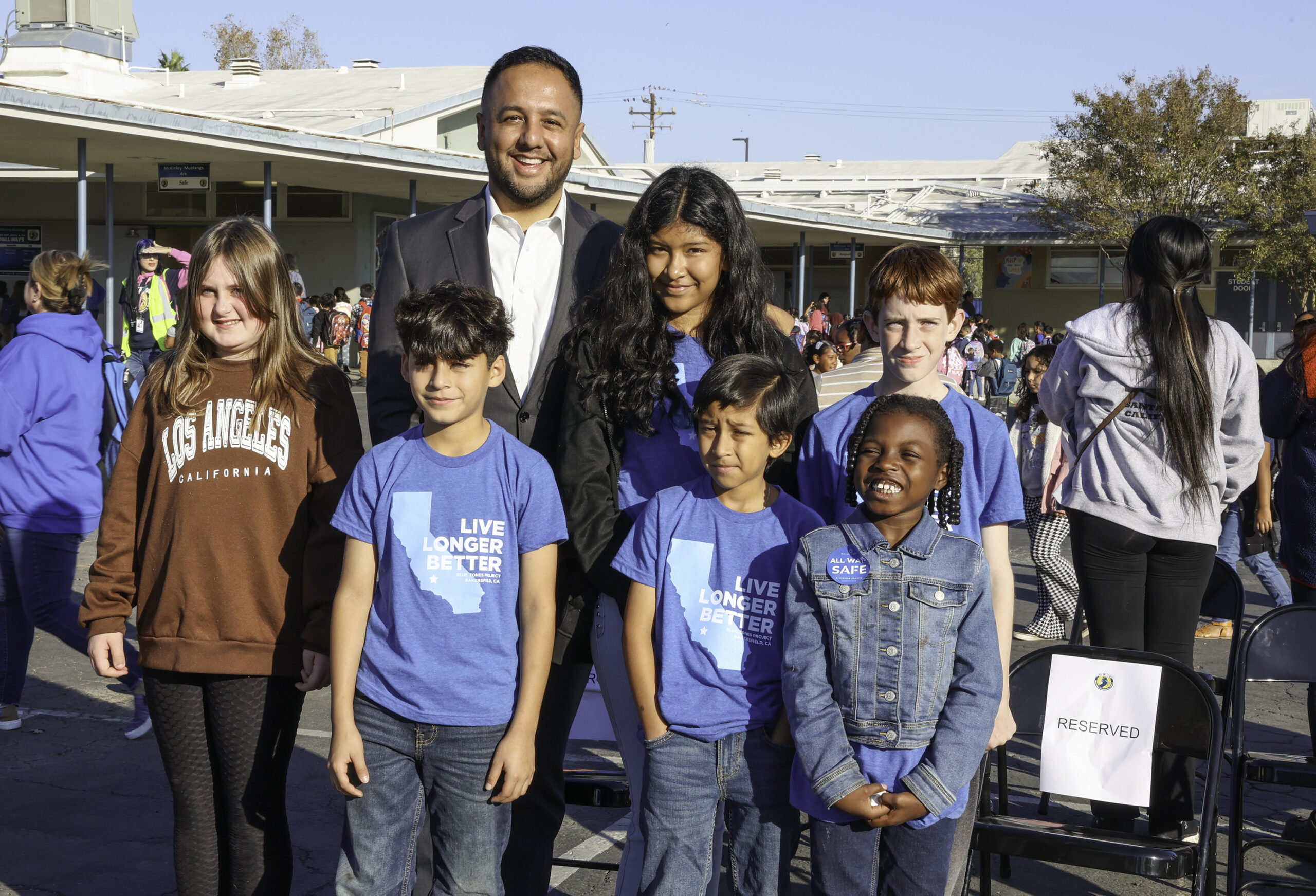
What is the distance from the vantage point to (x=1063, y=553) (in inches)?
379

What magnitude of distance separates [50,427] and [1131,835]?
4.40 metres

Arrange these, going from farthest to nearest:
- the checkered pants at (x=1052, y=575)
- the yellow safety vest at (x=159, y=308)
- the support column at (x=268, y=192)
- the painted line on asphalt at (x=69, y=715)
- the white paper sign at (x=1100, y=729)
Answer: the support column at (x=268, y=192), the yellow safety vest at (x=159, y=308), the checkered pants at (x=1052, y=575), the painted line on asphalt at (x=69, y=715), the white paper sign at (x=1100, y=729)

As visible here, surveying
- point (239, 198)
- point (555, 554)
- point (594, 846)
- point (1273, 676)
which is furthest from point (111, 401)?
point (239, 198)

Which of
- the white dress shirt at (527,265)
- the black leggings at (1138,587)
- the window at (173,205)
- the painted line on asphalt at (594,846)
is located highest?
the window at (173,205)

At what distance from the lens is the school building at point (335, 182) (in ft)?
51.8

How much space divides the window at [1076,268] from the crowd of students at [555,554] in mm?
33504

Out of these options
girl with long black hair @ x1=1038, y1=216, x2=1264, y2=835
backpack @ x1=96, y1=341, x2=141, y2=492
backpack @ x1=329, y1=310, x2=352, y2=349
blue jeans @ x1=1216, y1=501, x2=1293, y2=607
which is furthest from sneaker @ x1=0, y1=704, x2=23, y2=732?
backpack @ x1=329, y1=310, x2=352, y2=349

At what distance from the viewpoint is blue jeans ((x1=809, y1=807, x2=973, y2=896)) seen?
2.59 m

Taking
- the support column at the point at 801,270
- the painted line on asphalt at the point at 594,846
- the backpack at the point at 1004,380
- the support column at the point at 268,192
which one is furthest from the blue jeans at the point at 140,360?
the backpack at the point at 1004,380

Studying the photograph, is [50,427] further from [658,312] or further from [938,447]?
[938,447]

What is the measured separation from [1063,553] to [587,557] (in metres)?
7.64

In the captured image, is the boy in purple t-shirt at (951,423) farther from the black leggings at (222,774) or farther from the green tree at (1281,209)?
the green tree at (1281,209)

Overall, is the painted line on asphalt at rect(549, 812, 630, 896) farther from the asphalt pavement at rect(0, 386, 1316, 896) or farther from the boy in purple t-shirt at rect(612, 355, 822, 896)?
the boy in purple t-shirt at rect(612, 355, 822, 896)

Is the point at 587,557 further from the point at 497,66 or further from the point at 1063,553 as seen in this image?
the point at 1063,553
